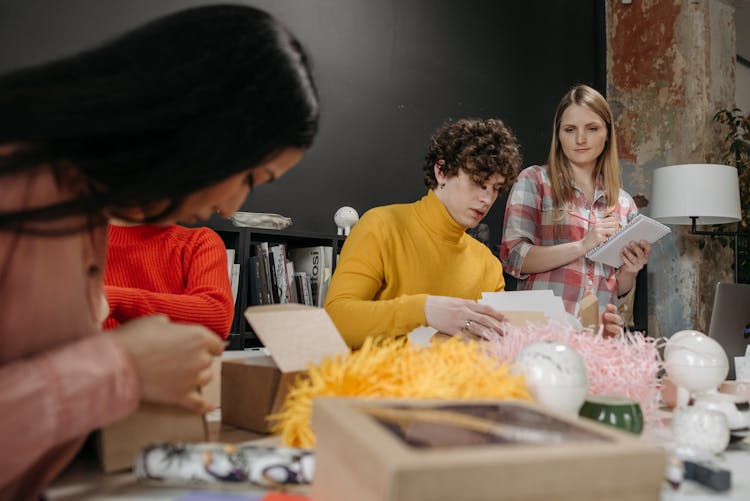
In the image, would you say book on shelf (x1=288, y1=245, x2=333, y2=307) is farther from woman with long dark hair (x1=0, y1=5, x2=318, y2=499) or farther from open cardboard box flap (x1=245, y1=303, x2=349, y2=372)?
woman with long dark hair (x1=0, y1=5, x2=318, y2=499)

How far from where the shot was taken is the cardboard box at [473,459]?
372mm

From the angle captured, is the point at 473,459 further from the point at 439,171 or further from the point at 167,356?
the point at 439,171

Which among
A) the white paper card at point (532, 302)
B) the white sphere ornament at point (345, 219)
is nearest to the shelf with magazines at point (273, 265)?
the white sphere ornament at point (345, 219)

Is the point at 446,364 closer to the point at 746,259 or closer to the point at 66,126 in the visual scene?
the point at 66,126

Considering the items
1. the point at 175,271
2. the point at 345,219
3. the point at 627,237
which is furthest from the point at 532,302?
the point at 345,219

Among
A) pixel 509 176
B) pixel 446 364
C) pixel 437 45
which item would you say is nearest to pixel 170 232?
pixel 509 176

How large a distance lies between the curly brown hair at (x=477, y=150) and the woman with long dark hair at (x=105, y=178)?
3.43 ft

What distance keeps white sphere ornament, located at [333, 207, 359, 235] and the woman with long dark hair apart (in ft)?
6.80

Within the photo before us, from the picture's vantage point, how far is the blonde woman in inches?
A: 80.2

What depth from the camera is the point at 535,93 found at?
12.0 ft

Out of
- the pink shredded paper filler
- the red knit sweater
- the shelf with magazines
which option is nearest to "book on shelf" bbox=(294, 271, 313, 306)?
the shelf with magazines

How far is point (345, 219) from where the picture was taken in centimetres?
269

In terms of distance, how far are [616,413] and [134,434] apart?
557 millimetres

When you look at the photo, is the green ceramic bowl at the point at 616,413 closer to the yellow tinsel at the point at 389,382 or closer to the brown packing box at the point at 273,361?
the yellow tinsel at the point at 389,382
